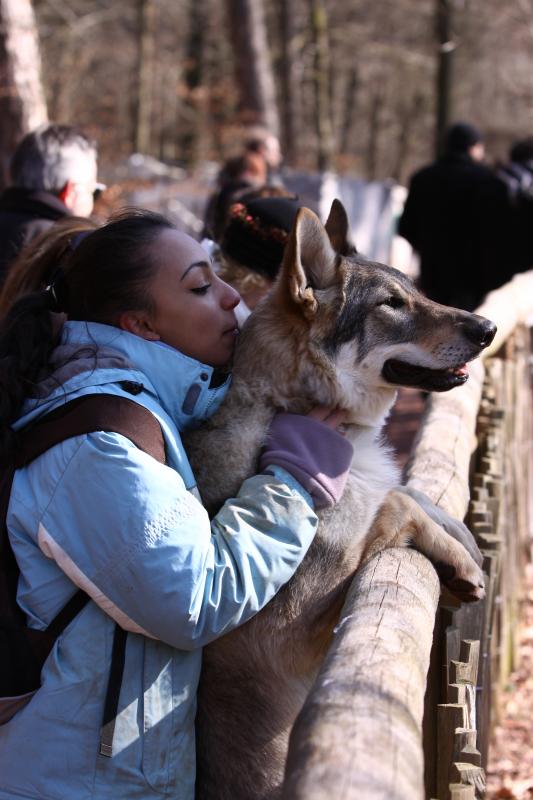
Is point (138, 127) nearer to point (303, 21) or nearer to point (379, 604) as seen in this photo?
point (303, 21)

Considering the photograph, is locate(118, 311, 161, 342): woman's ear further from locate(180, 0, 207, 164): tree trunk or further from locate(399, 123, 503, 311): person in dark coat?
locate(180, 0, 207, 164): tree trunk

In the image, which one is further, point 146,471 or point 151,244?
point 151,244

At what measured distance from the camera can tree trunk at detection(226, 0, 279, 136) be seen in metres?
15.9

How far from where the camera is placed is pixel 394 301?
309cm

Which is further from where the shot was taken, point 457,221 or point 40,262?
point 457,221

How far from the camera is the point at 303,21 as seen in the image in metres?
29.0

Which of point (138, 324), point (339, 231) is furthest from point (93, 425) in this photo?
point (339, 231)

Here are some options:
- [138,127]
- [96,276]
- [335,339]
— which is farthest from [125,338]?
[138,127]

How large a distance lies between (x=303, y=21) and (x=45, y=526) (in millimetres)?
29436

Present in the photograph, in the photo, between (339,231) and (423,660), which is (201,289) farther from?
(423,660)

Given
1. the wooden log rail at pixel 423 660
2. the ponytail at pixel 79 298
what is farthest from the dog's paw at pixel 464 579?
the ponytail at pixel 79 298

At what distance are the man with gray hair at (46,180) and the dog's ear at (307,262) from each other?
6.87 ft

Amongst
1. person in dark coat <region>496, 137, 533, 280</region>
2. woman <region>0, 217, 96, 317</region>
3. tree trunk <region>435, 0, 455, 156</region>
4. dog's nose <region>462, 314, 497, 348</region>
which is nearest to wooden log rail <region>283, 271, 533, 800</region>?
dog's nose <region>462, 314, 497, 348</region>

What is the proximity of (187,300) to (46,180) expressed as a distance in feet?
8.36
